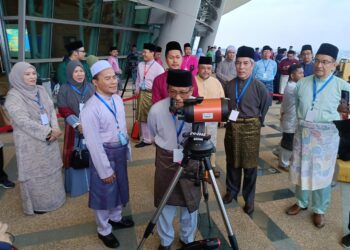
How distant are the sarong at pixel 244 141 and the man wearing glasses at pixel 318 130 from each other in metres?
0.39

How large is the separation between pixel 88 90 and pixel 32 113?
24.1 inches

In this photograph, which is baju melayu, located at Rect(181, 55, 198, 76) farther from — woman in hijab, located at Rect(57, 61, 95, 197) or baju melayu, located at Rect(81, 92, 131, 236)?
baju melayu, located at Rect(81, 92, 131, 236)

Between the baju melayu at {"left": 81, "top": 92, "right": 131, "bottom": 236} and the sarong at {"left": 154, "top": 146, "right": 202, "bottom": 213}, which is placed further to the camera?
the baju melayu at {"left": 81, "top": 92, "right": 131, "bottom": 236}

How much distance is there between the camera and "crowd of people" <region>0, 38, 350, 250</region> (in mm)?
1831

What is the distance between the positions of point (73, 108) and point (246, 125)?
1.73 m

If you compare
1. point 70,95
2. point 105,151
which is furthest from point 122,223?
point 70,95

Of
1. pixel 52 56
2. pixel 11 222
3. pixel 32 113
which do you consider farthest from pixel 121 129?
pixel 52 56

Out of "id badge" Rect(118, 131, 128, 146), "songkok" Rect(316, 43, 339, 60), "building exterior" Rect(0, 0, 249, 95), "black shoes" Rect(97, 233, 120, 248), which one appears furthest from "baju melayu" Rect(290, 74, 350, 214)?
"building exterior" Rect(0, 0, 249, 95)

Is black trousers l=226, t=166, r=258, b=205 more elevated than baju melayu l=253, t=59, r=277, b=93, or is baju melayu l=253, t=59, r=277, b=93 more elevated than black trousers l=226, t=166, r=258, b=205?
baju melayu l=253, t=59, r=277, b=93

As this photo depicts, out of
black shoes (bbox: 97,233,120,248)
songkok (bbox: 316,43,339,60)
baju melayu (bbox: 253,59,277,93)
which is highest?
songkok (bbox: 316,43,339,60)

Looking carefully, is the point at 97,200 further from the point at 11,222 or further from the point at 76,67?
the point at 76,67

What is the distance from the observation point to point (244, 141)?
2.51 metres

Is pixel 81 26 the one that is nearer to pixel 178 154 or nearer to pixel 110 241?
pixel 110 241

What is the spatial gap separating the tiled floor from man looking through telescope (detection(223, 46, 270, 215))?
301mm
